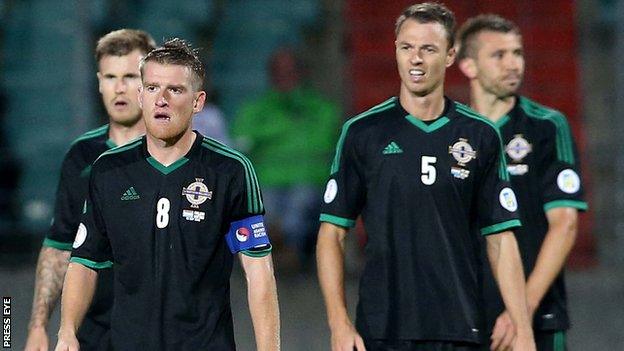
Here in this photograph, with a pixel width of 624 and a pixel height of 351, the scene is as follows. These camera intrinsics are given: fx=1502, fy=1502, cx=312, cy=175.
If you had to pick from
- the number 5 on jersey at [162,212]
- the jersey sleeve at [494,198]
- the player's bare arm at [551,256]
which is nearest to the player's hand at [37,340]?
the number 5 on jersey at [162,212]

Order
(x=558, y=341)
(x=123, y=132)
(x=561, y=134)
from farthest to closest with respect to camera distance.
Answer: (x=561, y=134)
(x=558, y=341)
(x=123, y=132)

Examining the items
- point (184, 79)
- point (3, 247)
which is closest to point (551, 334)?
→ point (184, 79)

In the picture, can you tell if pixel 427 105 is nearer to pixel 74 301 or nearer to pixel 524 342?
pixel 524 342

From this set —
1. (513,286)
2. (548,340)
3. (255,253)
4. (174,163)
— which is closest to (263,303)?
(255,253)

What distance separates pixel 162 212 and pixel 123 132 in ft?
3.93

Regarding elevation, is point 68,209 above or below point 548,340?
above

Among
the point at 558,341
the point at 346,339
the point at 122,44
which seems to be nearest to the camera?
the point at 346,339

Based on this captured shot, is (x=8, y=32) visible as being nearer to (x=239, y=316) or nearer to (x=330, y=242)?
(x=239, y=316)

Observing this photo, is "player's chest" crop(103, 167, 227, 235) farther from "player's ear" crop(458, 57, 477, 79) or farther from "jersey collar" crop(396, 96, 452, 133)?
"player's ear" crop(458, 57, 477, 79)

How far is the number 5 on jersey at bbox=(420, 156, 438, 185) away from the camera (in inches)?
224

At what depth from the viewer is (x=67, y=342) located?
5.09 m

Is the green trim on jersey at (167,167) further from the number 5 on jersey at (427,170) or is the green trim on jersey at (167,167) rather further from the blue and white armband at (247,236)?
the number 5 on jersey at (427,170)

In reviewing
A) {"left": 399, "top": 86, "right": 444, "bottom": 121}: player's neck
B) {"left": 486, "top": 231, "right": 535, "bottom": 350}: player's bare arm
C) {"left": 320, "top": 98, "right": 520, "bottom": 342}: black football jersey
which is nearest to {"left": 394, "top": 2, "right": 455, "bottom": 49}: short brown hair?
{"left": 399, "top": 86, "right": 444, "bottom": 121}: player's neck

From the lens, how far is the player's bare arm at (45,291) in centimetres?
582
